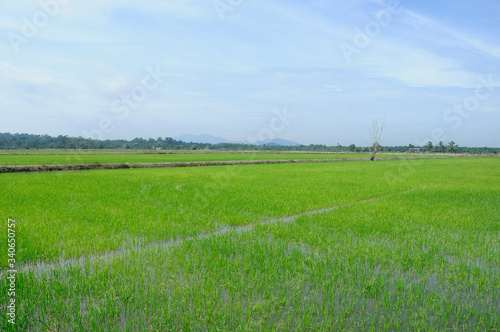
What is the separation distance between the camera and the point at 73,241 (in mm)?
4836

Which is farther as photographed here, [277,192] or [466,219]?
[277,192]

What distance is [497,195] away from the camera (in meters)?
11.4

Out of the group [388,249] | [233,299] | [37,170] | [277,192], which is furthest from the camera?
[37,170]

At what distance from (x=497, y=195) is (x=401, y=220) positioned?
7.25 metres

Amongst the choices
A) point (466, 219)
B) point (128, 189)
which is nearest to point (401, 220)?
point (466, 219)


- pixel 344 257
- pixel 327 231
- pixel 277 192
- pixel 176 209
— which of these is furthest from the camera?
pixel 277 192

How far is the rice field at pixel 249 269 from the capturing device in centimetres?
282

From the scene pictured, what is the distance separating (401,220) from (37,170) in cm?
1993

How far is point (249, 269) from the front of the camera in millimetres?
3912

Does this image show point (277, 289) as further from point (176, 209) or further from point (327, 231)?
point (176, 209)

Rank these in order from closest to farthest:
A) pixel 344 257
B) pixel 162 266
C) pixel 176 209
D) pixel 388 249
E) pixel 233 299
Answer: pixel 233 299 < pixel 162 266 < pixel 344 257 < pixel 388 249 < pixel 176 209

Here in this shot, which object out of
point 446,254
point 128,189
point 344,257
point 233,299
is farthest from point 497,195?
point 128,189

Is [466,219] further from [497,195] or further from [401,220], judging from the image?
[497,195]

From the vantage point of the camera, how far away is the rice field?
9.25 ft
